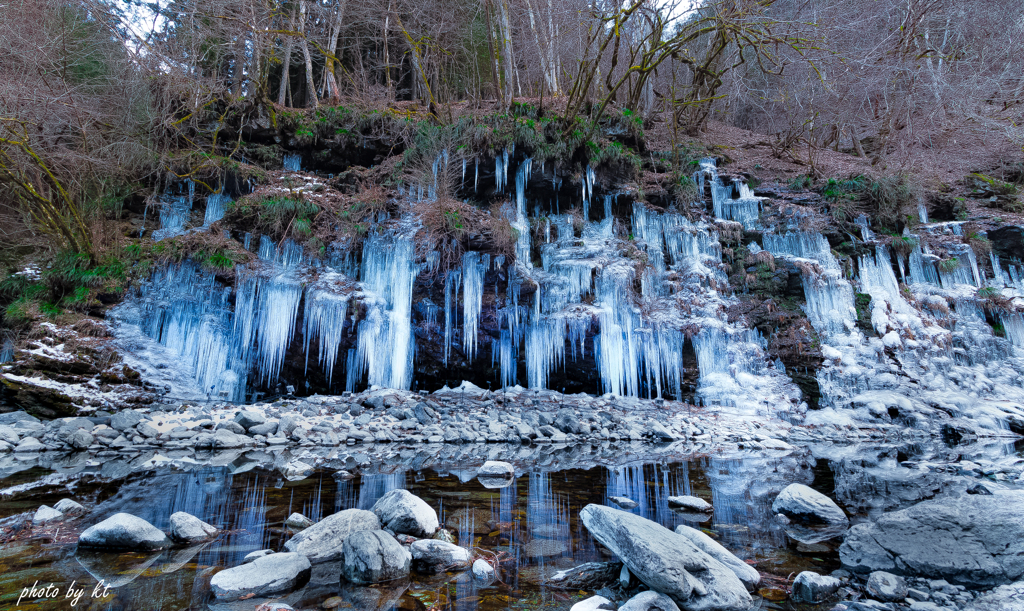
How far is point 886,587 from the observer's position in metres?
2.09

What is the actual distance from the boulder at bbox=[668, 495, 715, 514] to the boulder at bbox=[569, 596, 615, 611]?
1.95m

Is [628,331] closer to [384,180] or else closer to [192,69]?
[384,180]

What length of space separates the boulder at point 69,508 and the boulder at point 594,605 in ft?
11.3

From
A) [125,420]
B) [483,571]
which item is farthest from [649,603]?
[125,420]

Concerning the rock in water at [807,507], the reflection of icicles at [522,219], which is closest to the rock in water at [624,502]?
the rock in water at [807,507]

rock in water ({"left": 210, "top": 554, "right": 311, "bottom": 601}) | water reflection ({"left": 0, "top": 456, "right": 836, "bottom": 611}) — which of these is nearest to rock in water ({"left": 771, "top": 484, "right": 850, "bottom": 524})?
water reflection ({"left": 0, "top": 456, "right": 836, "bottom": 611})

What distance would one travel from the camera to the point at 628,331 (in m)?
10.7

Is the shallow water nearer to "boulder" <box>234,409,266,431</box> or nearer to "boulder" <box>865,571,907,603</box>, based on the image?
"boulder" <box>865,571,907,603</box>

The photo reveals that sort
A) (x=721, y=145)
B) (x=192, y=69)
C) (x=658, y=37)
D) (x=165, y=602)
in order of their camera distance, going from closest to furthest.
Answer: (x=165, y=602) < (x=658, y=37) < (x=192, y=69) < (x=721, y=145)

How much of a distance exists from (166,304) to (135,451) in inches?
191

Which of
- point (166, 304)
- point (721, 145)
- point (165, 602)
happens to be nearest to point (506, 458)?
point (165, 602)

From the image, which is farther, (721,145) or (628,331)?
(721,145)

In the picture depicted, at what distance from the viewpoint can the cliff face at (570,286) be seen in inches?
392

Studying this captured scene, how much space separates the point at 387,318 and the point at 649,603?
9082 millimetres
